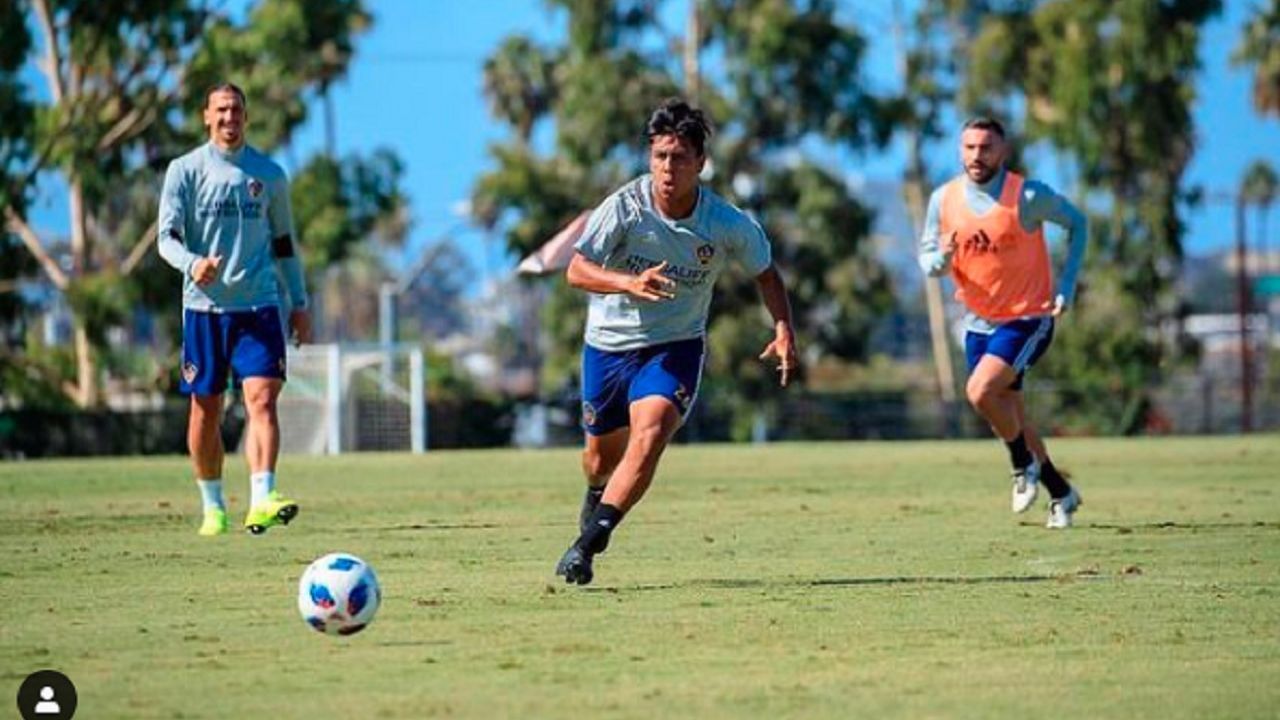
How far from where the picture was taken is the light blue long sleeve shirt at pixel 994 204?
58.5ft

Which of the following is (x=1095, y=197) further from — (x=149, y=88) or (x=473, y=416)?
(x=149, y=88)

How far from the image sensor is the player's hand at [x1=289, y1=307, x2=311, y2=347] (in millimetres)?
16312

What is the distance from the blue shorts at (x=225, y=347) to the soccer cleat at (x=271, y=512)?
0.75 meters

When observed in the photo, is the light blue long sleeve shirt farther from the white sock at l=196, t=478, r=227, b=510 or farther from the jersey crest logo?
the jersey crest logo

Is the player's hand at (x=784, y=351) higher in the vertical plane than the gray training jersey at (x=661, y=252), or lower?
lower

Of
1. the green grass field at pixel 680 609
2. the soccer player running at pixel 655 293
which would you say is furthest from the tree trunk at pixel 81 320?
the soccer player running at pixel 655 293

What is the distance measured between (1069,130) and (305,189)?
17.3 metres

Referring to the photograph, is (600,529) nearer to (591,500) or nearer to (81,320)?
(591,500)

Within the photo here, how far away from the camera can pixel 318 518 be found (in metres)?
18.5

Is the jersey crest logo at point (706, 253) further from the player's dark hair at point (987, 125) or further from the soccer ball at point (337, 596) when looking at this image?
the player's dark hair at point (987, 125)

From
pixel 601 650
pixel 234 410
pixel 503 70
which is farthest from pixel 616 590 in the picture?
pixel 503 70

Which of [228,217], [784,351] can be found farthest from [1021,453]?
[228,217]

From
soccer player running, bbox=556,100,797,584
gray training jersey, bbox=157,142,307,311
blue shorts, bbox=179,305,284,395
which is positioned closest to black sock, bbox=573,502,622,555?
soccer player running, bbox=556,100,797,584

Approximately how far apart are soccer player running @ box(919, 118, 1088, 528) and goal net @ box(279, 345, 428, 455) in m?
23.5
